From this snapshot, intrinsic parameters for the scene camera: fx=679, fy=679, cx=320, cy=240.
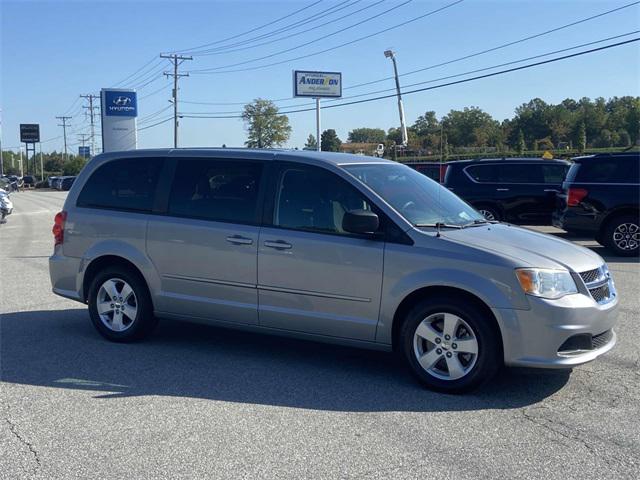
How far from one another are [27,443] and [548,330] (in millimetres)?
3557

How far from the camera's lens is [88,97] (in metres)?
102

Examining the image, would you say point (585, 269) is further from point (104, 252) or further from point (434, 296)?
point (104, 252)

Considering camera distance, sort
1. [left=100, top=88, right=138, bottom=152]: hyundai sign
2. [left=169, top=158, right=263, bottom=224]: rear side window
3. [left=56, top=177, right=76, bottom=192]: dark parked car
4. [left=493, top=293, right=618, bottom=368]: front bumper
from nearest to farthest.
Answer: [left=493, top=293, right=618, bottom=368]: front bumper, [left=169, top=158, right=263, bottom=224]: rear side window, [left=100, top=88, right=138, bottom=152]: hyundai sign, [left=56, top=177, right=76, bottom=192]: dark parked car

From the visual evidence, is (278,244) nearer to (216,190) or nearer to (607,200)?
(216,190)

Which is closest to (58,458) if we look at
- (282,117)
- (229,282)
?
(229,282)

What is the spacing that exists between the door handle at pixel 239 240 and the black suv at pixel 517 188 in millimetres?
11675

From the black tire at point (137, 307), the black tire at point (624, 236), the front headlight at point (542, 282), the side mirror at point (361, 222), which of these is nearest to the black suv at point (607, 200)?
the black tire at point (624, 236)

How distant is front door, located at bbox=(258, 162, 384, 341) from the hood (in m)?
0.73

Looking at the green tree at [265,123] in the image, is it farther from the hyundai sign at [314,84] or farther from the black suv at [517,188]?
the black suv at [517,188]

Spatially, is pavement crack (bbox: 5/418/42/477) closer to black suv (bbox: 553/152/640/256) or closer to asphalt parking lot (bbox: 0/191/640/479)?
asphalt parking lot (bbox: 0/191/640/479)

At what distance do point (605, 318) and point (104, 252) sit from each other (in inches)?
179

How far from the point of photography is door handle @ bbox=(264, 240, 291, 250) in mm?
5703

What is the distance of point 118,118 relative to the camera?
49.5 metres

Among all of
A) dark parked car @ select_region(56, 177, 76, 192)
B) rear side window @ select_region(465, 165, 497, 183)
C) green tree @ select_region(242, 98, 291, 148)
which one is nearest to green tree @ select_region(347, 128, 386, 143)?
green tree @ select_region(242, 98, 291, 148)
